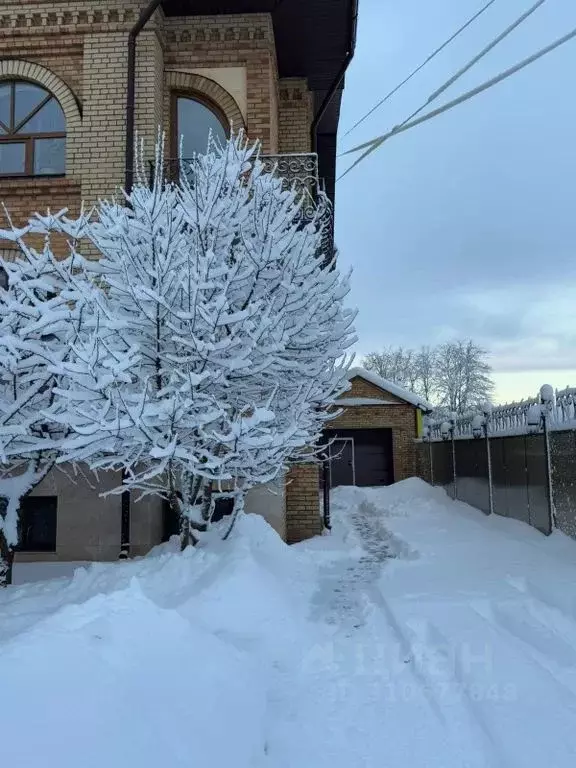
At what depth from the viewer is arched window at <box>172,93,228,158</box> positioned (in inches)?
387

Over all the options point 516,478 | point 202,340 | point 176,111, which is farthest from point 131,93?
point 516,478

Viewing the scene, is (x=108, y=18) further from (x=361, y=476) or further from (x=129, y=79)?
(x=361, y=476)

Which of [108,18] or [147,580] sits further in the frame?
[108,18]

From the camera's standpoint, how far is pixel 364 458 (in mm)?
22609

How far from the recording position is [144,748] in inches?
108

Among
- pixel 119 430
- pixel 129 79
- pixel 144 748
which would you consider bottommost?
pixel 144 748

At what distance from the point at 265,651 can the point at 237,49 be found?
8246mm

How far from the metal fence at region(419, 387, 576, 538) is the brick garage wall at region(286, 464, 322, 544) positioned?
10.8 ft

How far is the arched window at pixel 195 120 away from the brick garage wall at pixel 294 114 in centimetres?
201

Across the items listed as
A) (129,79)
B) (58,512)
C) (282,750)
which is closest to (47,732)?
(282,750)

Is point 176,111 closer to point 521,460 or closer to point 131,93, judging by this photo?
point 131,93

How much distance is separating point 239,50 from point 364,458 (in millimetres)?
15298

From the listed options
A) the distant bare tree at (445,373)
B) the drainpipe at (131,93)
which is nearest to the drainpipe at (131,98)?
the drainpipe at (131,93)

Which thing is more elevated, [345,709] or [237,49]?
[237,49]
